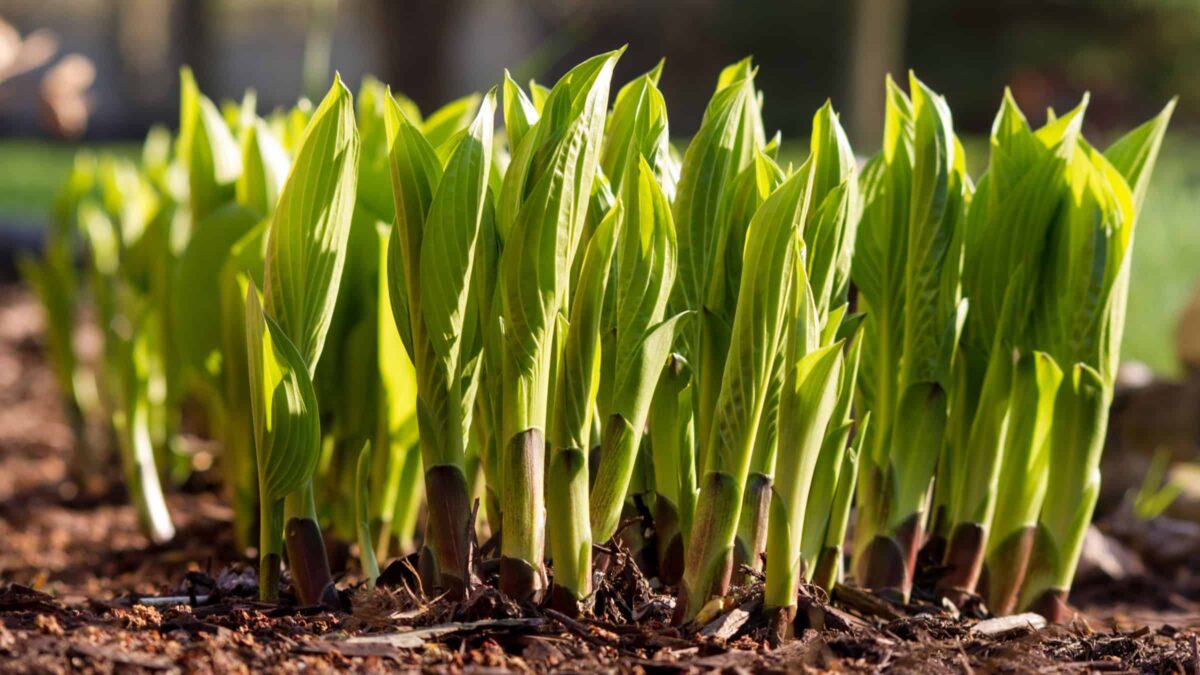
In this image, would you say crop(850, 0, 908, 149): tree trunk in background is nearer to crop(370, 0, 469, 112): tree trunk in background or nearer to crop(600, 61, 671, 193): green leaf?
crop(370, 0, 469, 112): tree trunk in background

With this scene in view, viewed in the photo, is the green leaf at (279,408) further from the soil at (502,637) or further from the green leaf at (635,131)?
the green leaf at (635,131)

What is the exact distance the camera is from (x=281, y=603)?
1.32 metres

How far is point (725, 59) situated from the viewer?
52.8ft

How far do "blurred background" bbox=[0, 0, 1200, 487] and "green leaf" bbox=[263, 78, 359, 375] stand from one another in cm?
285

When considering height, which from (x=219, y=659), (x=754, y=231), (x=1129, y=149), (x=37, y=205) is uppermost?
(x=37, y=205)

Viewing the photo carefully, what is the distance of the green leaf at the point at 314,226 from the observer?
1.22 m

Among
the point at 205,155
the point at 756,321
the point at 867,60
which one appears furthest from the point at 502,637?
the point at 867,60

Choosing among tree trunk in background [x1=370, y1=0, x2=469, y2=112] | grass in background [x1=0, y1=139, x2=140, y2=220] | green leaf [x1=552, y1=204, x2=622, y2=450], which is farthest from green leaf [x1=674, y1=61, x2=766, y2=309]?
tree trunk in background [x1=370, y1=0, x2=469, y2=112]

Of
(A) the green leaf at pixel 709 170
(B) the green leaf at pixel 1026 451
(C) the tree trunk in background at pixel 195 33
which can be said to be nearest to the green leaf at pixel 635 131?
(A) the green leaf at pixel 709 170

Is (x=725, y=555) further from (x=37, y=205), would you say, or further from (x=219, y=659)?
(x=37, y=205)

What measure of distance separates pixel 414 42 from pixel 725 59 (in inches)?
307

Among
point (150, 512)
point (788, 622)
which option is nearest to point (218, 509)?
point (150, 512)

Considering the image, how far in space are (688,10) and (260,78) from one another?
691 cm

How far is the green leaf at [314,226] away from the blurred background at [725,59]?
9.36 ft
